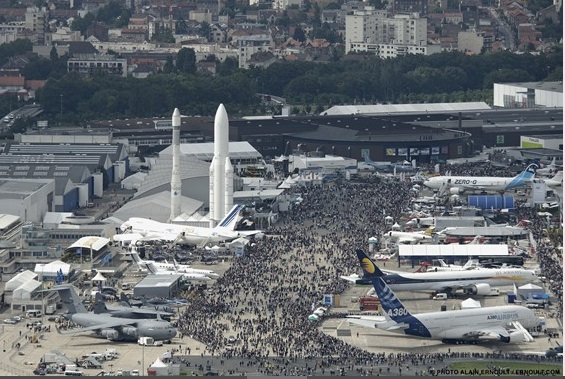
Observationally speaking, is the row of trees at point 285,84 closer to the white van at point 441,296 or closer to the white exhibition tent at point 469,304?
the white van at point 441,296

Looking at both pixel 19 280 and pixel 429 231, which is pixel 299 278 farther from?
pixel 429 231

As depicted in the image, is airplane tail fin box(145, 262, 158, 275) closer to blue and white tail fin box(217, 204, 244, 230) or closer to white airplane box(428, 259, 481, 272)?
blue and white tail fin box(217, 204, 244, 230)

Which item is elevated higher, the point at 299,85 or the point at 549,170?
the point at 299,85

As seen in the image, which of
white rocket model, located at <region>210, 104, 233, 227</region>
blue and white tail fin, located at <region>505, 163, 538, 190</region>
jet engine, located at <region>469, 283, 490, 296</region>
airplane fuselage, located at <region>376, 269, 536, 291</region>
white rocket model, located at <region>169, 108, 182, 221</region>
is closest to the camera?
airplane fuselage, located at <region>376, 269, 536, 291</region>

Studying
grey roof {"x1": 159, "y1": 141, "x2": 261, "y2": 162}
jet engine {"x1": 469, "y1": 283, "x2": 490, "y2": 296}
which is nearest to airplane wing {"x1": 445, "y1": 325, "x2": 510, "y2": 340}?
jet engine {"x1": 469, "y1": 283, "x2": 490, "y2": 296}

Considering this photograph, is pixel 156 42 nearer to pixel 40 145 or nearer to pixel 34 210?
pixel 40 145

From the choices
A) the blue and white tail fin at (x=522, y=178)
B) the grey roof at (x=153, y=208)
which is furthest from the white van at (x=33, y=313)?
the blue and white tail fin at (x=522, y=178)

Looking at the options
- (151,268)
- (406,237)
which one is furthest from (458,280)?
(151,268)
